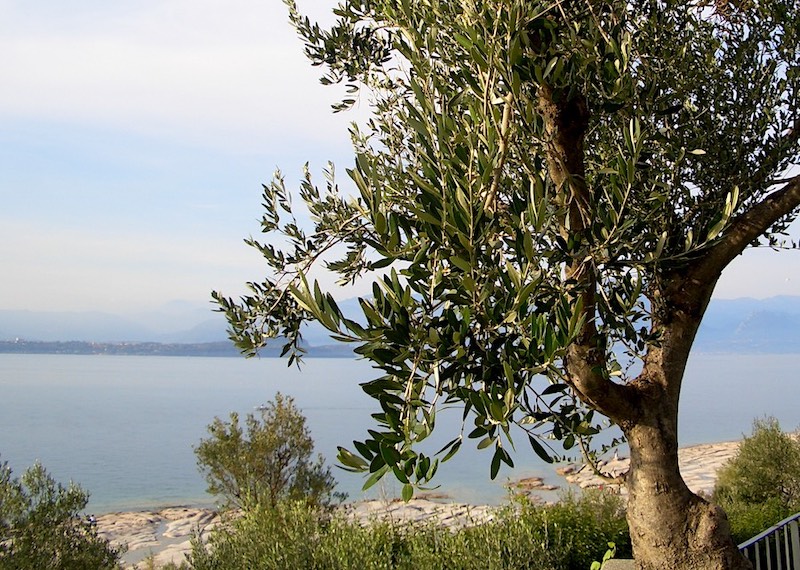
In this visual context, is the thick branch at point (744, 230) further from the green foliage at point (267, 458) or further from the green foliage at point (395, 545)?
the green foliage at point (267, 458)

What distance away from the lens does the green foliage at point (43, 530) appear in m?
7.80

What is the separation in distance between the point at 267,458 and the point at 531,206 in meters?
10.6

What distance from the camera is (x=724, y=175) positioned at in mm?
4805

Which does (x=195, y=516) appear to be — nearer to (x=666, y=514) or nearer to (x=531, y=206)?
(x=666, y=514)

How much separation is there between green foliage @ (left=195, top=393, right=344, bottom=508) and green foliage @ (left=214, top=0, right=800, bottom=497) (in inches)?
316

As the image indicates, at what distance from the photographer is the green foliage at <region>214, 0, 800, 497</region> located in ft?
8.02

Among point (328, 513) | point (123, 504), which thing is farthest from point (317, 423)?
point (328, 513)

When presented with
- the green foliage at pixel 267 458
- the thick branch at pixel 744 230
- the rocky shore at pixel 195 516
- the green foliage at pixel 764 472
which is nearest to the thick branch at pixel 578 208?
the thick branch at pixel 744 230

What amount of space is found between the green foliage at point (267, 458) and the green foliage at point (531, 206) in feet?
26.3

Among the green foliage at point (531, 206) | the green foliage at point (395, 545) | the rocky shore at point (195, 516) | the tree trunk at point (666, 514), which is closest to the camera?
the green foliage at point (531, 206)

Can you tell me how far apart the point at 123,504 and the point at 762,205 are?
2683cm

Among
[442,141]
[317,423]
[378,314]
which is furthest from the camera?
[317,423]

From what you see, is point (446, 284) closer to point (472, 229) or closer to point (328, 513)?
point (472, 229)

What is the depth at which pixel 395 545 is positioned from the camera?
Answer: 8.35m
